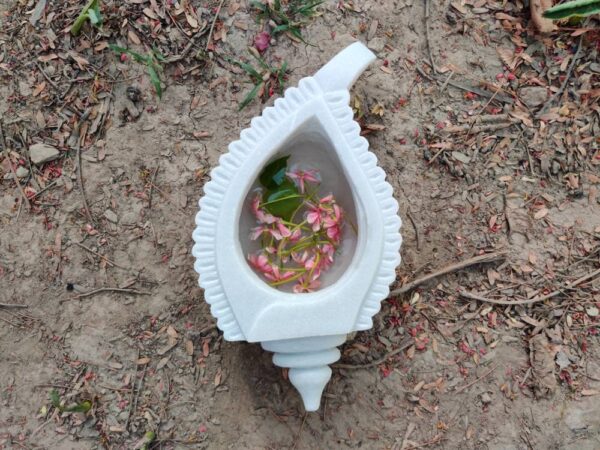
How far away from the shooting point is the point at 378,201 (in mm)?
1019

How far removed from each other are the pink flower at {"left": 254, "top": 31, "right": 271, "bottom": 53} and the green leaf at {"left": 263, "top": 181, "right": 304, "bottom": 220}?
0.31 m

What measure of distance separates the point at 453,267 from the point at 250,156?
1.57ft

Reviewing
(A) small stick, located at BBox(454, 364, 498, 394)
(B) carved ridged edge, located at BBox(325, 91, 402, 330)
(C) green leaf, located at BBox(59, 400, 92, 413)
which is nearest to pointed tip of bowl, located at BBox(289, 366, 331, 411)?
(B) carved ridged edge, located at BBox(325, 91, 402, 330)

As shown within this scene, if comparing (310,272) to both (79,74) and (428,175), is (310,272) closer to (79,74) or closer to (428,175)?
(428,175)

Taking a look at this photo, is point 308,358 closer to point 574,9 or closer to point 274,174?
point 274,174

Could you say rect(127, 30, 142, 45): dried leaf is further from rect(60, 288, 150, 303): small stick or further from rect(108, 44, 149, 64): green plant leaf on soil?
rect(60, 288, 150, 303): small stick

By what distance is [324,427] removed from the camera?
→ 123 centimetres

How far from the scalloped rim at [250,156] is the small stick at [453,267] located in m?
0.20

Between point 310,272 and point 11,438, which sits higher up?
point 310,272

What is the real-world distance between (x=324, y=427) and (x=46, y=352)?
21.9 inches

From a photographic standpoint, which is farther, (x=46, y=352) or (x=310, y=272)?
(x=46, y=352)

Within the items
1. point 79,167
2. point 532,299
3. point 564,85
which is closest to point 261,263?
point 79,167

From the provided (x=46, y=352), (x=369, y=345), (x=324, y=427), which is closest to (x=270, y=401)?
(x=324, y=427)

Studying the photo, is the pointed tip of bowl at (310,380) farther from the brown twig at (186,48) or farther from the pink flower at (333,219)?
the brown twig at (186,48)
